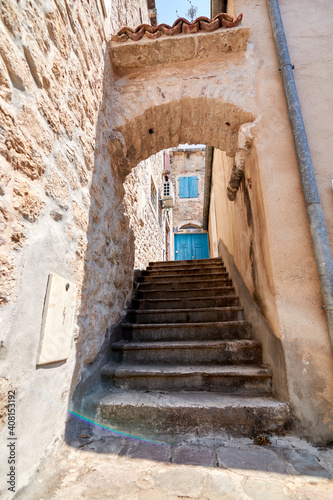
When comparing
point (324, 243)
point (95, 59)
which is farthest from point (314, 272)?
point (95, 59)

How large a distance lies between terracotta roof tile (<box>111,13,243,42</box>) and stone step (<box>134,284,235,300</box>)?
297cm

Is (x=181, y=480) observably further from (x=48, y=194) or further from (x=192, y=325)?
(x=48, y=194)

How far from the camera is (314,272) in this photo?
192cm

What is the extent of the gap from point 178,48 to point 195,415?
11.1ft

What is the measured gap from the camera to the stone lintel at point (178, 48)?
2.56m

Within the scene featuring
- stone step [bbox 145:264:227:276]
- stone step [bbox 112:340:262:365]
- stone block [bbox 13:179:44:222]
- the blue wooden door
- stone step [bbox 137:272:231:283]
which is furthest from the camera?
the blue wooden door

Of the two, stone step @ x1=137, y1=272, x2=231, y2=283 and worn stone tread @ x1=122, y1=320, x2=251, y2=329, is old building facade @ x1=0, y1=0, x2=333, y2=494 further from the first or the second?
stone step @ x1=137, y1=272, x2=231, y2=283

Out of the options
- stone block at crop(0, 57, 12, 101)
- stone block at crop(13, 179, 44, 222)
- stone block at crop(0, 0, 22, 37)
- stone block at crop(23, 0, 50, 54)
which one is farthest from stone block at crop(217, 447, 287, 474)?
stone block at crop(23, 0, 50, 54)

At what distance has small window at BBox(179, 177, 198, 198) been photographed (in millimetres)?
13367

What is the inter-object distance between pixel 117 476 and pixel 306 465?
3.29 feet

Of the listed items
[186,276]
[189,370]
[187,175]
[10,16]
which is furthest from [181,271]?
[187,175]

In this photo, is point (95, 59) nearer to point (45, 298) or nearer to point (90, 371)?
point (45, 298)

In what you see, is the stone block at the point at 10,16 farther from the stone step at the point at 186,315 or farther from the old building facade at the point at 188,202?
the old building facade at the point at 188,202

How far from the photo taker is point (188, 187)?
13.5m
